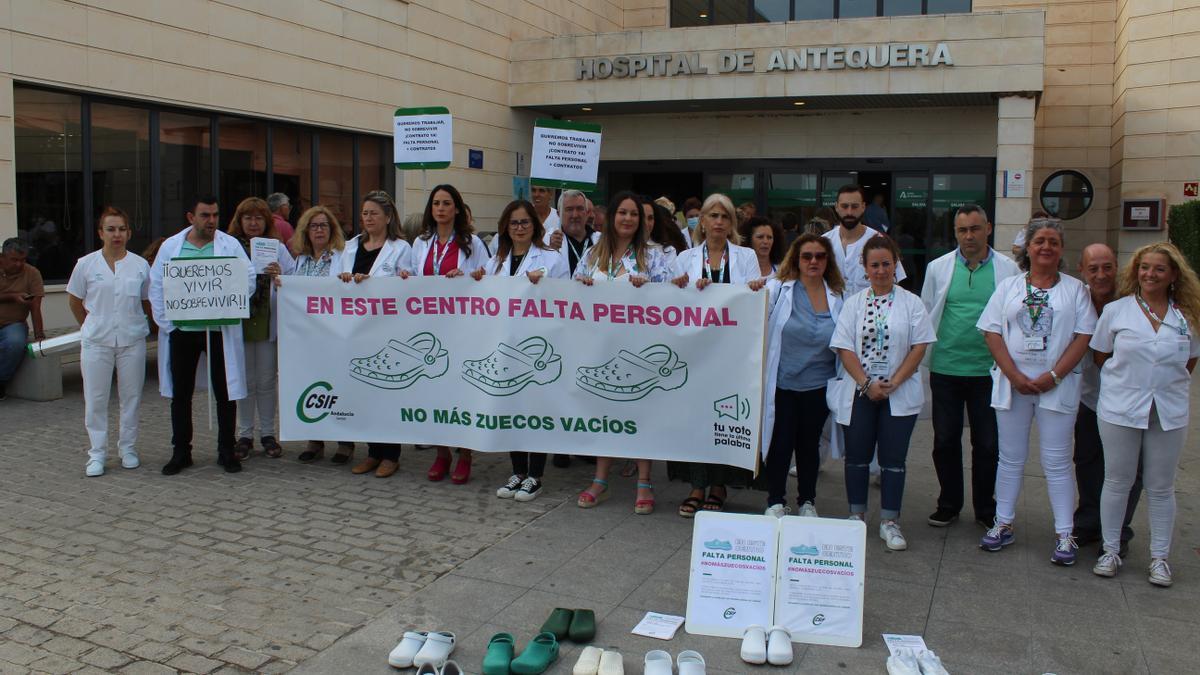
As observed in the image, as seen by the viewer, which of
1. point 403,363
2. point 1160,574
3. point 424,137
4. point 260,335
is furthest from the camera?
point 424,137

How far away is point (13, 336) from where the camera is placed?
10008 mm

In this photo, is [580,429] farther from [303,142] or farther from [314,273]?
[303,142]

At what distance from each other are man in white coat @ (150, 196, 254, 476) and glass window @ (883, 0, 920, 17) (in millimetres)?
17196

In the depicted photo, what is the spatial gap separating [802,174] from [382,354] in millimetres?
14620

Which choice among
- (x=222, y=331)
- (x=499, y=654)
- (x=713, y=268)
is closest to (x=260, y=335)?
(x=222, y=331)

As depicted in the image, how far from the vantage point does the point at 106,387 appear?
7.27 metres

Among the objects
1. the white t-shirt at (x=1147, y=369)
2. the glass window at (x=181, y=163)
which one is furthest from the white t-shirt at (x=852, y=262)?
the glass window at (x=181, y=163)

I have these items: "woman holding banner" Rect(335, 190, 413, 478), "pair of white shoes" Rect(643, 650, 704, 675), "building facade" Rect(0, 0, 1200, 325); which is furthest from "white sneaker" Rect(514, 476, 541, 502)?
"building facade" Rect(0, 0, 1200, 325)

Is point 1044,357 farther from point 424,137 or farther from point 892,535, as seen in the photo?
point 424,137

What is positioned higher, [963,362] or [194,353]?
[963,362]

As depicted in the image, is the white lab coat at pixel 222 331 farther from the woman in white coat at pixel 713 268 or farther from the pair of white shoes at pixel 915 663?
the pair of white shoes at pixel 915 663

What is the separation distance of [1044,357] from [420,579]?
3.57 metres

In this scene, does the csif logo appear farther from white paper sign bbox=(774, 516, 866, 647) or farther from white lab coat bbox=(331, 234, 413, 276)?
white paper sign bbox=(774, 516, 866, 647)

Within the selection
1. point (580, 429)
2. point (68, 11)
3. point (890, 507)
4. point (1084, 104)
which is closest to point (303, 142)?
point (68, 11)
